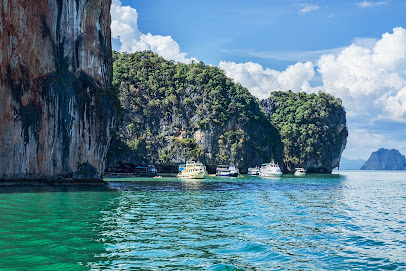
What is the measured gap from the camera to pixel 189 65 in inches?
5133

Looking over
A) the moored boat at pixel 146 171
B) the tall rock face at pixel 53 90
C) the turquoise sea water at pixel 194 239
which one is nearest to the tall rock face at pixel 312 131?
the moored boat at pixel 146 171

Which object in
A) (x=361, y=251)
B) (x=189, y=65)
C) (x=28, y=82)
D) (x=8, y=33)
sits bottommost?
(x=361, y=251)

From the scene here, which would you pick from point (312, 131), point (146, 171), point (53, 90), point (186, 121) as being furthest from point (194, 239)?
point (312, 131)

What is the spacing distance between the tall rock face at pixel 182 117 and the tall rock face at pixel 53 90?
57.5 meters

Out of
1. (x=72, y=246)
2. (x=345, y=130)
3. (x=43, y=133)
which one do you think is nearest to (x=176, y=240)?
(x=72, y=246)

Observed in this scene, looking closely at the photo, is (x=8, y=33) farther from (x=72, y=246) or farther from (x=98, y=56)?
(x=72, y=246)

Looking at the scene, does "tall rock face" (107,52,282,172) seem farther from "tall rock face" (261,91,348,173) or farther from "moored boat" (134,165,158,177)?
"tall rock face" (261,91,348,173)

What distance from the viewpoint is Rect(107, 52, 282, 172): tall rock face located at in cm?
11244

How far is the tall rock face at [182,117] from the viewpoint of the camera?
369 ft

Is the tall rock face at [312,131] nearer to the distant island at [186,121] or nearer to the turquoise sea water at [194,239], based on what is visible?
the distant island at [186,121]

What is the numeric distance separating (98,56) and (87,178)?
16832mm

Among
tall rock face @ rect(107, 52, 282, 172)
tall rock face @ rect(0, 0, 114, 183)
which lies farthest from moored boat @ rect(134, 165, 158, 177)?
tall rock face @ rect(0, 0, 114, 183)

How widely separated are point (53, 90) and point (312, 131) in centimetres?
11588

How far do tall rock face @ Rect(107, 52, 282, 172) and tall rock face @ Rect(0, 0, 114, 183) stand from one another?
189 ft
